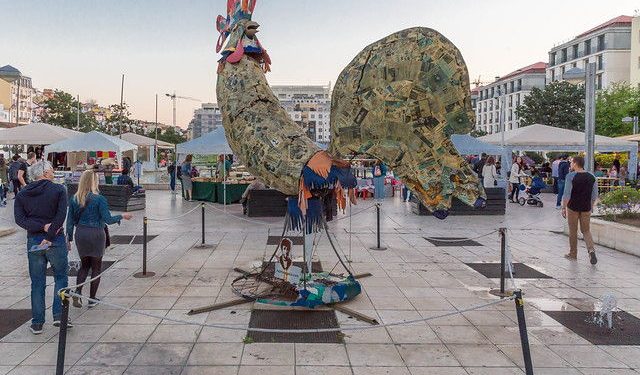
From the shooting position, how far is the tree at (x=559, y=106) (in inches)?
2124

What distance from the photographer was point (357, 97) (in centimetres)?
537

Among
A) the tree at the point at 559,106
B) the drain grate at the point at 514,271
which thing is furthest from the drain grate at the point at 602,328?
the tree at the point at 559,106

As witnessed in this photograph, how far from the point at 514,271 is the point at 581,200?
2.16m

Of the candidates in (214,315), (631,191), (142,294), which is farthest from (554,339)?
(631,191)

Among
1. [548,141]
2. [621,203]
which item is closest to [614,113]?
[548,141]

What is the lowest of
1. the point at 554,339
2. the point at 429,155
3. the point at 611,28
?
the point at 554,339

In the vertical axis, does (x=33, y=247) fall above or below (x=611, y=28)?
below

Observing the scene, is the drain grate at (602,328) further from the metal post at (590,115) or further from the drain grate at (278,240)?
the metal post at (590,115)

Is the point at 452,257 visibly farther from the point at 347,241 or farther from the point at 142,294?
the point at 142,294

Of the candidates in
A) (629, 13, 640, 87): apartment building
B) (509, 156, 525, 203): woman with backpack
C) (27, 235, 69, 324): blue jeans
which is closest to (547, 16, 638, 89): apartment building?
(629, 13, 640, 87): apartment building

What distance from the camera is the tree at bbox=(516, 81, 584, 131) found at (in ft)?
177

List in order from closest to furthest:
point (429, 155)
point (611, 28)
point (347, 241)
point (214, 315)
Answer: point (429, 155), point (214, 315), point (347, 241), point (611, 28)

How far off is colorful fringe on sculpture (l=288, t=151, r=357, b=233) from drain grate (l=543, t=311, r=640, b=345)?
3.17 meters

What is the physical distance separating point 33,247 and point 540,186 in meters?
18.7
